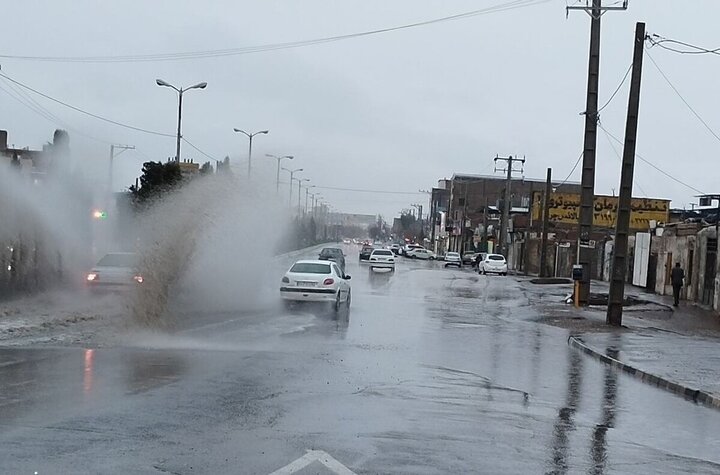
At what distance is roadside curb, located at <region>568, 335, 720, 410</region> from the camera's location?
14.3 m

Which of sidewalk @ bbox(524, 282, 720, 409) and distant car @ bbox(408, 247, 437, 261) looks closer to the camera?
sidewalk @ bbox(524, 282, 720, 409)

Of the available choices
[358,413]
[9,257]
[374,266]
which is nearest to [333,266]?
[9,257]

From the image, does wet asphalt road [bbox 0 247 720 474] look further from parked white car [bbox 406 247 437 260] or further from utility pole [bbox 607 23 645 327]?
parked white car [bbox 406 247 437 260]

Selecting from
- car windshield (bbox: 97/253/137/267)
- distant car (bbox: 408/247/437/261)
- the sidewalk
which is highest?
car windshield (bbox: 97/253/137/267)

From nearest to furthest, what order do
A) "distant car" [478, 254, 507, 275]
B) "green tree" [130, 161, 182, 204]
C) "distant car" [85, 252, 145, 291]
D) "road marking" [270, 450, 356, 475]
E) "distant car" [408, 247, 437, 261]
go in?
"road marking" [270, 450, 356, 475]
"distant car" [85, 252, 145, 291]
"green tree" [130, 161, 182, 204]
"distant car" [478, 254, 507, 275]
"distant car" [408, 247, 437, 261]

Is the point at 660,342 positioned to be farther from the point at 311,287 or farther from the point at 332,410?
the point at 332,410

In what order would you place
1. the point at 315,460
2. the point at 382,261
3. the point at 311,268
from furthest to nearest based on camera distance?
the point at 382,261 < the point at 311,268 < the point at 315,460

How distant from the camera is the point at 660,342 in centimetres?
2327

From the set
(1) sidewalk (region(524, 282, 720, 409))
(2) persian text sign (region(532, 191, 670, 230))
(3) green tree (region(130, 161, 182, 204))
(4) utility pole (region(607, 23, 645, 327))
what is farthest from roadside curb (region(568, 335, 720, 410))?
(2) persian text sign (region(532, 191, 670, 230))

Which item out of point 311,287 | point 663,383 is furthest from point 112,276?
point 663,383

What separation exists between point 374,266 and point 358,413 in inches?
2160

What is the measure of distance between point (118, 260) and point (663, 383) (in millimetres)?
15832

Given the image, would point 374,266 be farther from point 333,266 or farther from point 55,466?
point 55,466

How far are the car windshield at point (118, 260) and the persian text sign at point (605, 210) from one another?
47.8 m
